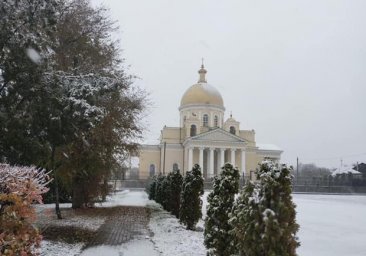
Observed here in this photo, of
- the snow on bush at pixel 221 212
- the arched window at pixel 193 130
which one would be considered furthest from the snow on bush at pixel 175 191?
the arched window at pixel 193 130

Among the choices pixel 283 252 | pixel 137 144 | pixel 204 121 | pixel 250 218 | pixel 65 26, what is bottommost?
pixel 283 252

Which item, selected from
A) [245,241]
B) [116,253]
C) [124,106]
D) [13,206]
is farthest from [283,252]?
[124,106]

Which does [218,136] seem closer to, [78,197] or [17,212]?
[78,197]

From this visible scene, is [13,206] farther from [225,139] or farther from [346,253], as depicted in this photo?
[225,139]

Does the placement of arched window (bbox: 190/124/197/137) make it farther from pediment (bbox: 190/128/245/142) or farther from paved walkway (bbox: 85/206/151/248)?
paved walkway (bbox: 85/206/151/248)

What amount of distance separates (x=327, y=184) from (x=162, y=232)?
181ft

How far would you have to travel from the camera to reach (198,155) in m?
79.9

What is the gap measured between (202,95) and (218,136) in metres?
7.07

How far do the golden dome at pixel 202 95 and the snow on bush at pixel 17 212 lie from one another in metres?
71.0

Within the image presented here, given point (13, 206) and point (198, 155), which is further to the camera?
point (198, 155)

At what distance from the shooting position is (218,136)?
77.8 m

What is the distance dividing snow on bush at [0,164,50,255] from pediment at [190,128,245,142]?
2722 inches

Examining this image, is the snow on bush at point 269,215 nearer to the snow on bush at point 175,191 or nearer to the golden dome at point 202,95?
the snow on bush at point 175,191

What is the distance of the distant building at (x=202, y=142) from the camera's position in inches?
3066
